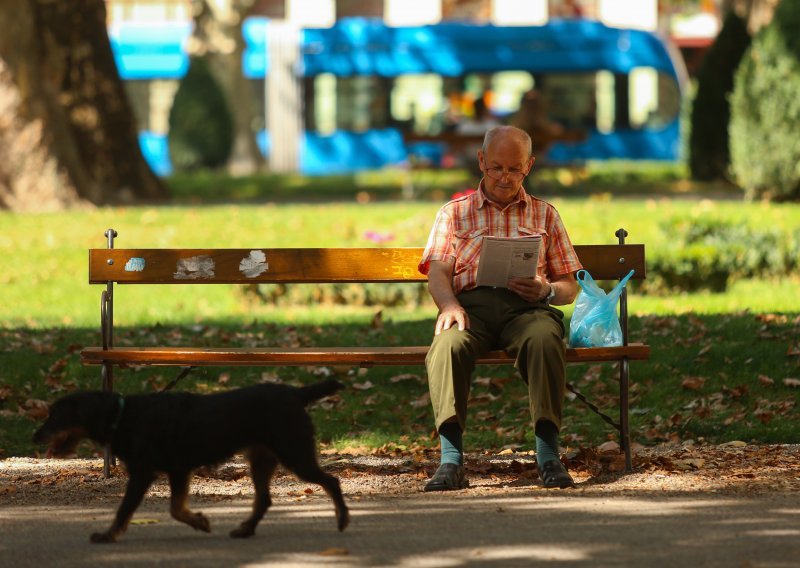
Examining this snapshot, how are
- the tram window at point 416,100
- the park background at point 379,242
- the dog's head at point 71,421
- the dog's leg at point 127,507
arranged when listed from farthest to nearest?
Answer: the tram window at point 416,100
the park background at point 379,242
the dog's leg at point 127,507
the dog's head at point 71,421

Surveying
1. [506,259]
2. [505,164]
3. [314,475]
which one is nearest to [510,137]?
[505,164]

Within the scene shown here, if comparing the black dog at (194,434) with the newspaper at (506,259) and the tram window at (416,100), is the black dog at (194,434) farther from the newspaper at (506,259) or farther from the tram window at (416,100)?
the tram window at (416,100)

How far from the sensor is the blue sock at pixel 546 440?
21.4 ft

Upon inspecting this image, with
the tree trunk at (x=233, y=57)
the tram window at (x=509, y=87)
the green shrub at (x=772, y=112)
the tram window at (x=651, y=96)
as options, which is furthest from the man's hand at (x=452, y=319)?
the tree trunk at (x=233, y=57)

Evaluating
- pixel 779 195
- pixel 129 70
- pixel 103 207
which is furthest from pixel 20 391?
pixel 129 70

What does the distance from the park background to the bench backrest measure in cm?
105

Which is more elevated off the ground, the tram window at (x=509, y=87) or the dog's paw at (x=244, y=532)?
the tram window at (x=509, y=87)

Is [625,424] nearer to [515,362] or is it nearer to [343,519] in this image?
[515,362]

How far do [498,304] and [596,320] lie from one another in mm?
467

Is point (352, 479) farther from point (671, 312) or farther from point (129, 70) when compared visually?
point (129, 70)

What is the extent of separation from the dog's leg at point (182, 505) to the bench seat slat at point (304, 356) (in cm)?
133

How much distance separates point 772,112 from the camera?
62.4 feet

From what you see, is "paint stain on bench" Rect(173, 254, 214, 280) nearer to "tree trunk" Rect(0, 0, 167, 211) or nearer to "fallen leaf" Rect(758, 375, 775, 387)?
"fallen leaf" Rect(758, 375, 775, 387)

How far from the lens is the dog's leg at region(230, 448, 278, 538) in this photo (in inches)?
222
